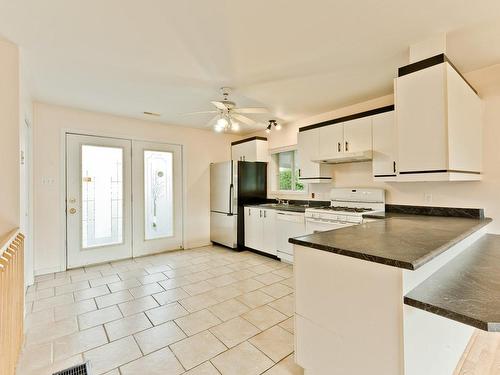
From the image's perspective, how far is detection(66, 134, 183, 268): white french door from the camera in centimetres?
398

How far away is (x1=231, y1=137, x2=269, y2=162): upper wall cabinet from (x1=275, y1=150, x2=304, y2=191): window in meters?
0.29

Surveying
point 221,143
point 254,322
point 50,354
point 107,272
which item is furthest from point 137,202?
point 254,322

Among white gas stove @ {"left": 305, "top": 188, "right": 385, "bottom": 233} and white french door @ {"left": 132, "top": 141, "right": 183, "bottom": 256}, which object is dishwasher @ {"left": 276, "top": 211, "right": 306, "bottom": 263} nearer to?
white gas stove @ {"left": 305, "top": 188, "right": 385, "bottom": 233}

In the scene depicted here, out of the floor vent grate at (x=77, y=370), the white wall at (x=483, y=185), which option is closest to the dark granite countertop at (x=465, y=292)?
the white wall at (x=483, y=185)

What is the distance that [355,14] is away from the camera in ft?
5.95

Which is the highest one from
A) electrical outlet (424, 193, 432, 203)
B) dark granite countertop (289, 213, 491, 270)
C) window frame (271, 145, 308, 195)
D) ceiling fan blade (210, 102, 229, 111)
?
ceiling fan blade (210, 102, 229, 111)

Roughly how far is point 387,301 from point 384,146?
247cm

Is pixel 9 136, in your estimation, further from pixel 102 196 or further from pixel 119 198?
pixel 119 198

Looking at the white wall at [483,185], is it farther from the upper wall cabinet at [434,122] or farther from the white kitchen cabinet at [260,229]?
the white kitchen cabinet at [260,229]

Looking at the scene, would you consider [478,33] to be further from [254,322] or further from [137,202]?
[137,202]

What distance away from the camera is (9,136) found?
215 cm

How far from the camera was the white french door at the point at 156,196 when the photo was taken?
15.0ft

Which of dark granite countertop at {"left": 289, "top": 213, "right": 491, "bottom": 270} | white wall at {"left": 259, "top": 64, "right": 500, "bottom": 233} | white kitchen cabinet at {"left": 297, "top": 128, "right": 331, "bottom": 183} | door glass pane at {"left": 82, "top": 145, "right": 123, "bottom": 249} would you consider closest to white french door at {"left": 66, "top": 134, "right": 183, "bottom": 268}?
door glass pane at {"left": 82, "top": 145, "right": 123, "bottom": 249}

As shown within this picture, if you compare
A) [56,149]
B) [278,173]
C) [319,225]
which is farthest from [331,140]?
[56,149]
